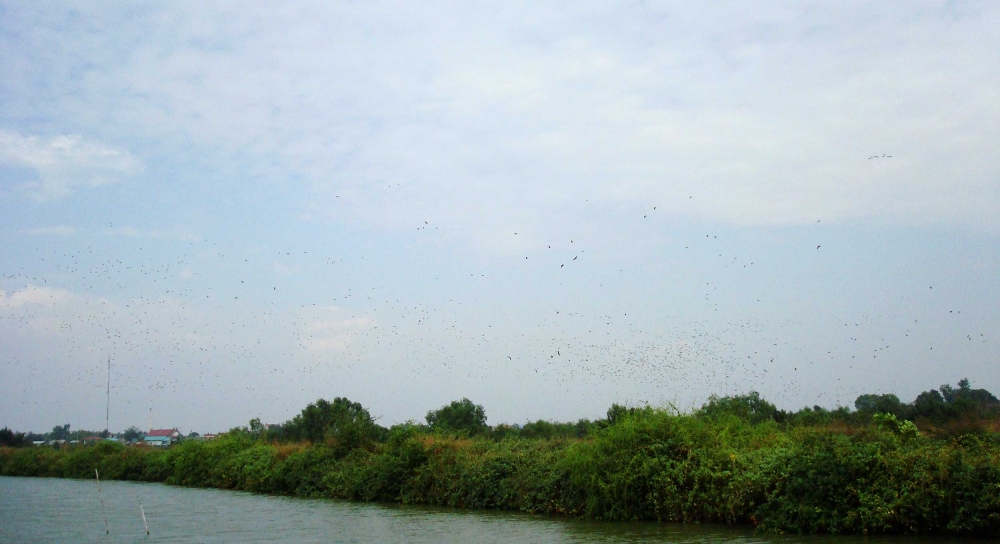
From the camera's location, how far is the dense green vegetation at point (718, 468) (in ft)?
61.4

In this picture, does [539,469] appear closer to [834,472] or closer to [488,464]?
[488,464]

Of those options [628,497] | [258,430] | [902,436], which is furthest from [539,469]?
[258,430]

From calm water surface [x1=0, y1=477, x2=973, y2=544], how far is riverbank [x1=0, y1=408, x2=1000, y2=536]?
842 millimetres

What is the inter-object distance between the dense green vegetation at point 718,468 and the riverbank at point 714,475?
4 cm

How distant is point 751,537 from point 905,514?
370 centimetres

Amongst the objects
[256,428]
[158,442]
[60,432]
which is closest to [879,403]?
[256,428]

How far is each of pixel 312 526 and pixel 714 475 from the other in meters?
12.5

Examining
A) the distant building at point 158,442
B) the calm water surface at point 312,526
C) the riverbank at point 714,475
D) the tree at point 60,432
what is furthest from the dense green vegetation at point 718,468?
the tree at point 60,432

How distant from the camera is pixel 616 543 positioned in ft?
61.6

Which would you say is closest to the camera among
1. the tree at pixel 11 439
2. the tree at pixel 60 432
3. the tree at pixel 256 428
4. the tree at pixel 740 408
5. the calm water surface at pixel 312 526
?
the calm water surface at pixel 312 526

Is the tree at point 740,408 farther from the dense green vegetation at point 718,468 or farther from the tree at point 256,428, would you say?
the tree at point 256,428

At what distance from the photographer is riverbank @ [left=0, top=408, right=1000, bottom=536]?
18562mm

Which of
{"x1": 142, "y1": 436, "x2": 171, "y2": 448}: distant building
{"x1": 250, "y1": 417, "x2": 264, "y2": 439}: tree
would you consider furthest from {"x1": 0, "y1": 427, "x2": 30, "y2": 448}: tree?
{"x1": 250, "y1": 417, "x2": 264, "y2": 439}: tree

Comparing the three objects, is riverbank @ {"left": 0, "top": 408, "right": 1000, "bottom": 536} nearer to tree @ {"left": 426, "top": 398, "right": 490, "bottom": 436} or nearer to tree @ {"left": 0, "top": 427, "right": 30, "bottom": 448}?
tree @ {"left": 426, "top": 398, "right": 490, "bottom": 436}
